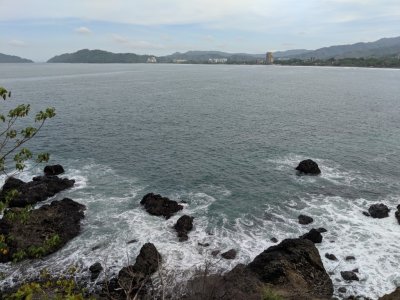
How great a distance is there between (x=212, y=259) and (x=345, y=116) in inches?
2882

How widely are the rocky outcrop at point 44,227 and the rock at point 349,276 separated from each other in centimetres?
2597

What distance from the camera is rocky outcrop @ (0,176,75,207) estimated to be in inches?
1656

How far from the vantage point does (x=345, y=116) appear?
91.7 metres

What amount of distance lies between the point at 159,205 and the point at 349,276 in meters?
21.3

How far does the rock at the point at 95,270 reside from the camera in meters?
29.6

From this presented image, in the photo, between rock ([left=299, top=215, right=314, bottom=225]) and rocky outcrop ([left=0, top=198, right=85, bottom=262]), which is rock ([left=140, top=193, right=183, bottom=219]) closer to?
rocky outcrop ([left=0, top=198, right=85, bottom=262])

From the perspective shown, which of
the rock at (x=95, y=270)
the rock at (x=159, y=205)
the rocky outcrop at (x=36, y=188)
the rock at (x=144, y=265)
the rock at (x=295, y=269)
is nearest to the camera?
the rock at (x=295, y=269)

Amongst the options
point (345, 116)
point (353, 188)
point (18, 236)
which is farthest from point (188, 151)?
point (345, 116)

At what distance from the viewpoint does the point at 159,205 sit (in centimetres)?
4062

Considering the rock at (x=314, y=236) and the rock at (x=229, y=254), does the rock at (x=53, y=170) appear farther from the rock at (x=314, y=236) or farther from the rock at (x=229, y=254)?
the rock at (x=314, y=236)

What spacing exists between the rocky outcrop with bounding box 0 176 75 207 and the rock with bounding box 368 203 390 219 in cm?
3823

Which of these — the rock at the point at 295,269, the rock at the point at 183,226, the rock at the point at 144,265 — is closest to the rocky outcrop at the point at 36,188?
the rock at the point at 183,226

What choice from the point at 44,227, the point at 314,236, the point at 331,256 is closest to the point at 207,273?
the point at 331,256

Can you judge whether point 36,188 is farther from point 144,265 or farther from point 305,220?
point 305,220
